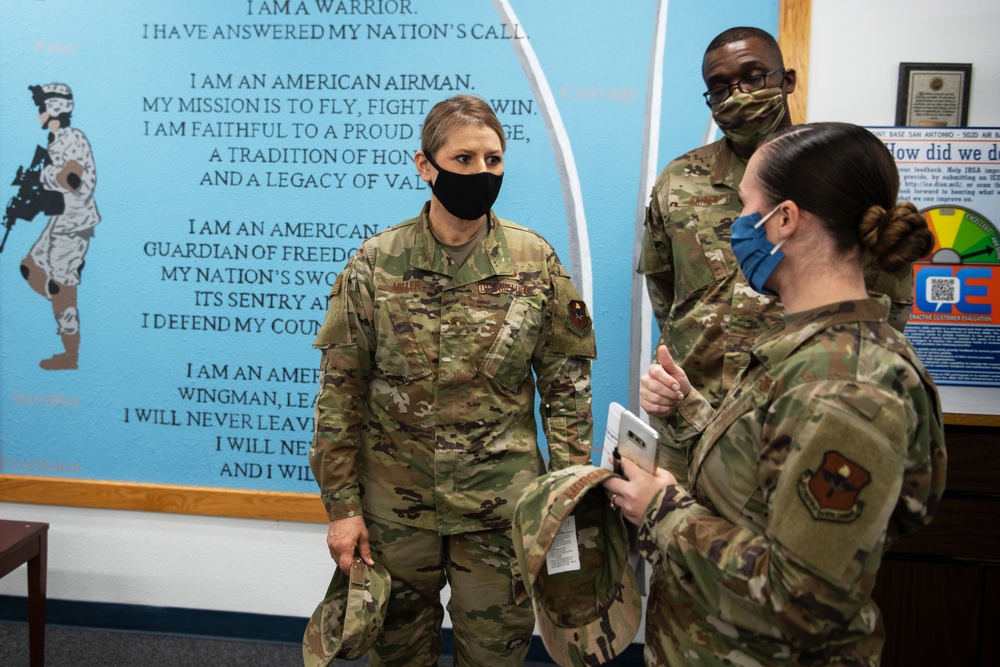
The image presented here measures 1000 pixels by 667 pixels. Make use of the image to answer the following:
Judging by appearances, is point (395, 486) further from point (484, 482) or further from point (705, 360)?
point (705, 360)

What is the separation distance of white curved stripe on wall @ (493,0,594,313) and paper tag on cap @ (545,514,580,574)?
1398 mm

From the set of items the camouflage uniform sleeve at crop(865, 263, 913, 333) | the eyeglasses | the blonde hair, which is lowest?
the camouflage uniform sleeve at crop(865, 263, 913, 333)

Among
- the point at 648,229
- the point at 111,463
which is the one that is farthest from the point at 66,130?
the point at 648,229

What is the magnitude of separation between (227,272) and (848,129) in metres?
2.20

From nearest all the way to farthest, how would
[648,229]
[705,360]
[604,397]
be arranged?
[705,360]
[648,229]
[604,397]

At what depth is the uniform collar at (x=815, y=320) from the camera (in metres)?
0.99

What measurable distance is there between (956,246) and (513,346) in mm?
1554

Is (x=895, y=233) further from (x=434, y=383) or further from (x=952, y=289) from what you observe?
(x=952, y=289)

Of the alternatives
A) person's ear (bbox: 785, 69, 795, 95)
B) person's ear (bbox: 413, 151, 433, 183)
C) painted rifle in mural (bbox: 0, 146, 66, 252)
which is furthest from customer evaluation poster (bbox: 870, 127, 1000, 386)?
painted rifle in mural (bbox: 0, 146, 66, 252)

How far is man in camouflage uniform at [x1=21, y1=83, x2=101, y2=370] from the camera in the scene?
2719mm

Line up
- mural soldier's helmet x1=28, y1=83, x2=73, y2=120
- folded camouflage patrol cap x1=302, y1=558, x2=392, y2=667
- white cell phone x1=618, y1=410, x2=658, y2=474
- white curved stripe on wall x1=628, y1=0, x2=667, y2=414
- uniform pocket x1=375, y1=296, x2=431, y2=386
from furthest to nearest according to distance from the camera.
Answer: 1. mural soldier's helmet x1=28, y1=83, x2=73, y2=120
2. white curved stripe on wall x1=628, y1=0, x2=667, y2=414
3. uniform pocket x1=375, y1=296, x2=431, y2=386
4. folded camouflage patrol cap x1=302, y1=558, x2=392, y2=667
5. white cell phone x1=618, y1=410, x2=658, y2=474

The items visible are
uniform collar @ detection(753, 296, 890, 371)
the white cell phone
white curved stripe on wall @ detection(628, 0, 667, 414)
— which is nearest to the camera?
uniform collar @ detection(753, 296, 890, 371)

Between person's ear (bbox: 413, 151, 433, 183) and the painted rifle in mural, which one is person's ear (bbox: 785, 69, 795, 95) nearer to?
person's ear (bbox: 413, 151, 433, 183)

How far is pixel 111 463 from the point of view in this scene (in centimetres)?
278
